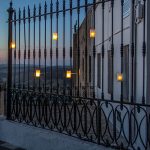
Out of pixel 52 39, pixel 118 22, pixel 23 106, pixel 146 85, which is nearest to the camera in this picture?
pixel 146 85

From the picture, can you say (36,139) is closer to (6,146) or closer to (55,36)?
(6,146)

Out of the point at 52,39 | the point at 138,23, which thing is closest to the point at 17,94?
the point at 52,39

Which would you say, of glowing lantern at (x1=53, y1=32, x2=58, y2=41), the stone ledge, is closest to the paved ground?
the stone ledge

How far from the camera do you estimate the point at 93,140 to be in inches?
211

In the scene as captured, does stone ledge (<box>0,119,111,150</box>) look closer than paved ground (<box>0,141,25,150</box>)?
Yes

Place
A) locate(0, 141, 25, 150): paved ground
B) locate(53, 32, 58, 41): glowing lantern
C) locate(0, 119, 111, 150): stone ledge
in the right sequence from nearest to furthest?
locate(0, 119, 111, 150): stone ledge < locate(53, 32, 58, 41): glowing lantern < locate(0, 141, 25, 150): paved ground

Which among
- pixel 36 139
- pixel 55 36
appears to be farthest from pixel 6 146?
pixel 55 36

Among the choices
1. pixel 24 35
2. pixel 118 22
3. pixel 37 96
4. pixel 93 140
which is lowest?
pixel 93 140

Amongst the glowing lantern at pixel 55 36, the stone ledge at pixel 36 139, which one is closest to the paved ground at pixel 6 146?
the stone ledge at pixel 36 139

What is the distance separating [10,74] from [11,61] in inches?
10.7

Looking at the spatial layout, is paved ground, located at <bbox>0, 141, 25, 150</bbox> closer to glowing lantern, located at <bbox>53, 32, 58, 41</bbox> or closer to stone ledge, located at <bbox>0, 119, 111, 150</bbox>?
stone ledge, located at <bbox>0, 119, 111, 150</bbox>

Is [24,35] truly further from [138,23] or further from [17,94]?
[138,23]

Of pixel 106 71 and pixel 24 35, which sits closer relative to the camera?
pixel 24 35

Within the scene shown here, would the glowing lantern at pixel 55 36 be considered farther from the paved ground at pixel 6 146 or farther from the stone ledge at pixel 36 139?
the paved ground at pixel 6 146
